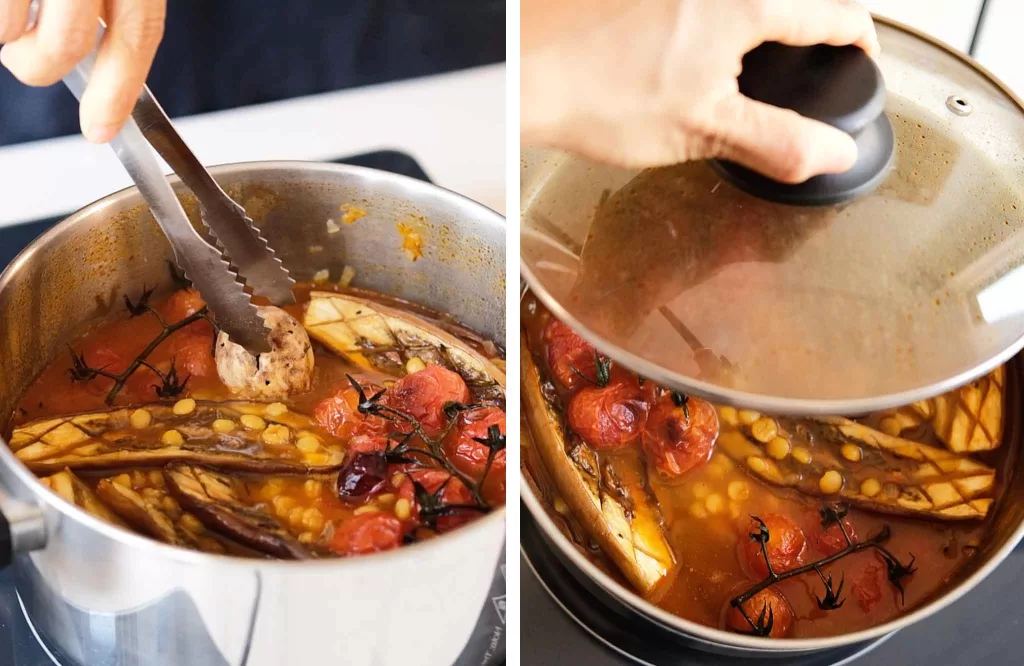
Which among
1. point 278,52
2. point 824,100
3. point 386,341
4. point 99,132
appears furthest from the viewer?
point 278,52

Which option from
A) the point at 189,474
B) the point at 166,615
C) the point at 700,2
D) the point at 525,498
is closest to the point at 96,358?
the point at 189,474

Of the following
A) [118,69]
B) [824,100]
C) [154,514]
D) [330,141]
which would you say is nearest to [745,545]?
A: [824,100]

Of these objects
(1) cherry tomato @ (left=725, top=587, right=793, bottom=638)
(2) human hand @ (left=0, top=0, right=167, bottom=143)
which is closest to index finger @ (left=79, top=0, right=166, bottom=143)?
(2) human hand @ (left=0, top=0, right=167, bottom=143)

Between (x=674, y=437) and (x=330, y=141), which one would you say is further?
(x=330, y=141)

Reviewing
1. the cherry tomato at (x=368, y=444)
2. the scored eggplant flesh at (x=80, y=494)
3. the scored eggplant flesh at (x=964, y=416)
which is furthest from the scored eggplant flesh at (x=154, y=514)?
the scored eggplant flesh at (x=964, y=416)

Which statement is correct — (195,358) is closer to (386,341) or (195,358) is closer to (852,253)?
(386,341)

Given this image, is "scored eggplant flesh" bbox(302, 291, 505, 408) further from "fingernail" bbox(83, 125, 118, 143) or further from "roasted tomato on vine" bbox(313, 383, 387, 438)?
"fingernail" bbox(83, 125, 118, 143)
